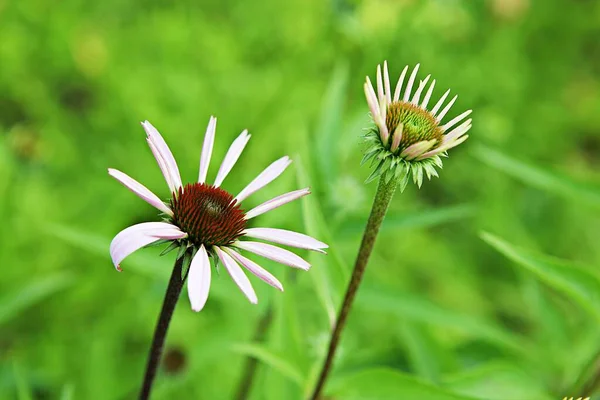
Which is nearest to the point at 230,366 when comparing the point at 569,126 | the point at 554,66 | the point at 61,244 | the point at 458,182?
the point at 61,244

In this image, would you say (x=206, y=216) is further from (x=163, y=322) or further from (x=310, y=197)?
(x=310, y=197)

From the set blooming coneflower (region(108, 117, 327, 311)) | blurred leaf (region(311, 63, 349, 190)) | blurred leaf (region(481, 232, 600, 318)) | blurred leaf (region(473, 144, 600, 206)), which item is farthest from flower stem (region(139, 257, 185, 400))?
blurred leaf (region(473, 144, 600, 206))

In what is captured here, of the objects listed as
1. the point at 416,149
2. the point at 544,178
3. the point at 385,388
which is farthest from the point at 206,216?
the point at 544,178

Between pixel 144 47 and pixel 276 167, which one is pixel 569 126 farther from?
pixel 276 167

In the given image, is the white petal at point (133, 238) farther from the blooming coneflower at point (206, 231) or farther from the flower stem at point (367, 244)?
the flower stem at point (367, 244)

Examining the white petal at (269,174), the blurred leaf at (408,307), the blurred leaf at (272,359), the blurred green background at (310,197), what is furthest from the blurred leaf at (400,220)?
the white petal at (269,174)

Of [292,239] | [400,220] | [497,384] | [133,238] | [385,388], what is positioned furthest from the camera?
[400,220]
